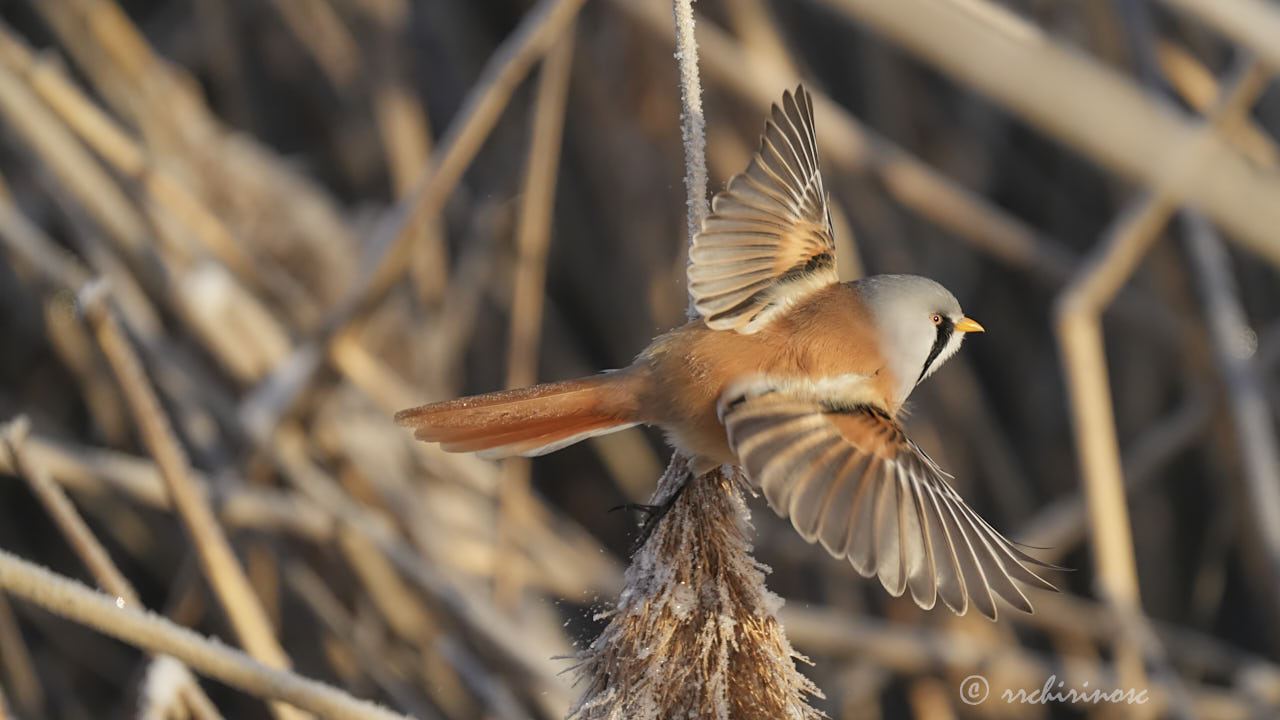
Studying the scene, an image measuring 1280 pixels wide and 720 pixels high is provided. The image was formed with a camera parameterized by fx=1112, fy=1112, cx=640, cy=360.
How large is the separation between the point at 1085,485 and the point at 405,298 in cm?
121

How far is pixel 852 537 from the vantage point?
2.30ft

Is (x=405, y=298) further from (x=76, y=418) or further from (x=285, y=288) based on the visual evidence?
(x=76, y=418)

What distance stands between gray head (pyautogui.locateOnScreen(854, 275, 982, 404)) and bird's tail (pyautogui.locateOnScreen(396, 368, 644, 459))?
21 cm

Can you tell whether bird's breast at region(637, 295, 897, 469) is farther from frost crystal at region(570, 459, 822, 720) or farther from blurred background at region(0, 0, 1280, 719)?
blurred background at region(0, 0, 1280, 719)

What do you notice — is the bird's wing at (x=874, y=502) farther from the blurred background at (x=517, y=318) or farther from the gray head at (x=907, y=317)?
the blurred background at (x=517, y=318)

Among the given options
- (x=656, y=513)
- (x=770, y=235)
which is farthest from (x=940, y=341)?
(x=656, y=513)

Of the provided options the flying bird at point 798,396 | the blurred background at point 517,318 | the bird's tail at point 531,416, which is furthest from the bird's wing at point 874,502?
the blurred background at point 517,318

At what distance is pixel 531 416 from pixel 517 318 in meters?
0.70

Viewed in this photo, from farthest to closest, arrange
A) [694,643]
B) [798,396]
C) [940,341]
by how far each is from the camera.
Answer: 1. [940,341]
2. [798,396]
3. [694,643]

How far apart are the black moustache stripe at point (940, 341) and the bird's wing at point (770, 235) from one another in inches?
4.0

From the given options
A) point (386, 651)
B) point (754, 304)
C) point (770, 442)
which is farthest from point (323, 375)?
point (770, 442)

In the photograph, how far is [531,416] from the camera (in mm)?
864

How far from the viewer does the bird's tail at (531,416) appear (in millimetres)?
844

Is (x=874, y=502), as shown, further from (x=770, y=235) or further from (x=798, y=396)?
(x=770, y=235)
